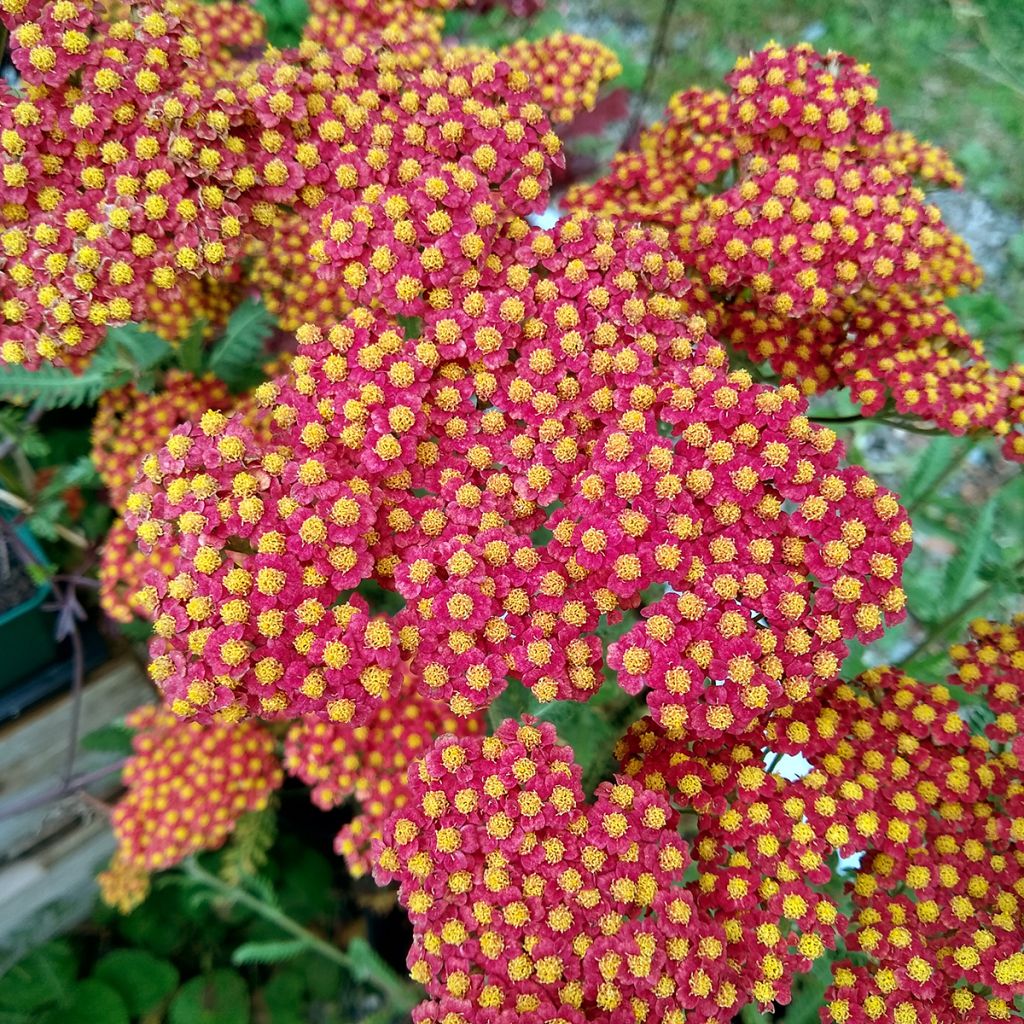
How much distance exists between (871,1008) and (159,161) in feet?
4.44

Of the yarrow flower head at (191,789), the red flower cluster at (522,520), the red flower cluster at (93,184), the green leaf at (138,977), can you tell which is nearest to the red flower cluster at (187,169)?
→ the red flower cluster at (93,184)

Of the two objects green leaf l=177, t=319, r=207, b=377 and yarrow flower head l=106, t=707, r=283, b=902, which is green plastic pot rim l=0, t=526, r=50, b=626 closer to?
yarrow flower head l=106, t=707, r=283, b=902

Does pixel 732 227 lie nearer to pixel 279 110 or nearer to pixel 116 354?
pixel 279 110

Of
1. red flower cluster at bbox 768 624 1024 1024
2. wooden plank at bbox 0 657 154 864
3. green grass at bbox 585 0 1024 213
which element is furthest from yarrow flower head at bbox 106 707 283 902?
green grass at bbox 585 0 1024 213

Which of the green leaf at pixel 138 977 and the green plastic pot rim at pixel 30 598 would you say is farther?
the green leaf at pixel 138 977

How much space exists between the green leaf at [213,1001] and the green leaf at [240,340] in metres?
1.23

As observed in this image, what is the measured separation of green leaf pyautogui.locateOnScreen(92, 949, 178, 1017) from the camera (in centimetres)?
182

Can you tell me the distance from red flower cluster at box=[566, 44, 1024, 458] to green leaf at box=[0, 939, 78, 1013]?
1.75 metres

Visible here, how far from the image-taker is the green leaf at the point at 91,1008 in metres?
1.74

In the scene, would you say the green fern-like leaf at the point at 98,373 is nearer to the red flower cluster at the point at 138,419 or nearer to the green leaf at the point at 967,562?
the red flower cluster at the point at 138,419

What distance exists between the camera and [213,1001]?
5.98 ft

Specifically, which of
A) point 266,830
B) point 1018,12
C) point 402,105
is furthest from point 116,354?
A: point 1018,12

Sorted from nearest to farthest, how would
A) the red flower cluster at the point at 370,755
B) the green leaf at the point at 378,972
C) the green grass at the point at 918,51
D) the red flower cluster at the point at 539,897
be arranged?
the red flower cluster at the point at 539,897
the red flower cluster at the point at 370,755
the green leaf at the point at 378,972
the green grass at the point at 918,51

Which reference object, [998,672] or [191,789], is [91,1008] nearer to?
[191,789]
